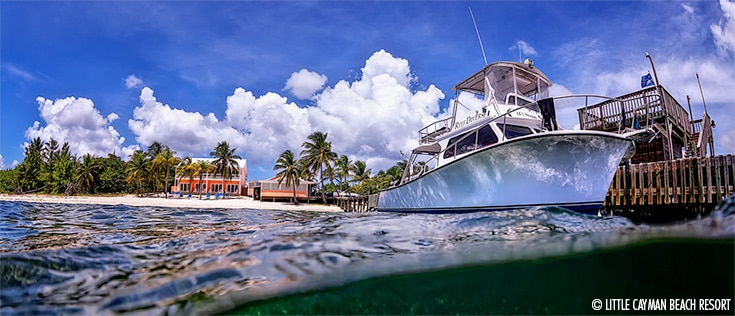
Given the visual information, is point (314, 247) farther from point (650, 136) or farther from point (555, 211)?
point (650, 136)

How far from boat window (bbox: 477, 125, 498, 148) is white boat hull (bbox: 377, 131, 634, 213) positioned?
1.66 meters

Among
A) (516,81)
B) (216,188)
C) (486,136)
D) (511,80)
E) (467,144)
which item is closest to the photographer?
(486,136)

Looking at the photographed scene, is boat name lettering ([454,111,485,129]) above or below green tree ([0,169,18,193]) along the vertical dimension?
above

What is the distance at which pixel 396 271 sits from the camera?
3.70 metres

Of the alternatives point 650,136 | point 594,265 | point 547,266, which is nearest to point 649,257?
point 594,265

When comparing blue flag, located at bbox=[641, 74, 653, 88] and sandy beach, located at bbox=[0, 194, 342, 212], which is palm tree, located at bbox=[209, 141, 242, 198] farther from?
blue flag, located at bbox=[641, 74, 653, 88]

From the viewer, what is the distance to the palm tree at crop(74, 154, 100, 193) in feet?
174

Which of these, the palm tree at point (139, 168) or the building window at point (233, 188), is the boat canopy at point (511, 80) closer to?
the palm tree at point (139, 168)

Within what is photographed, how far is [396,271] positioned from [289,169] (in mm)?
45118

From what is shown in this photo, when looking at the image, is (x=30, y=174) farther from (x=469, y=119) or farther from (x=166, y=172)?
(x=469, y=119)

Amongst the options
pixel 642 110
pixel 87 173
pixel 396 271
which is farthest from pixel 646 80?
pixel 87 173

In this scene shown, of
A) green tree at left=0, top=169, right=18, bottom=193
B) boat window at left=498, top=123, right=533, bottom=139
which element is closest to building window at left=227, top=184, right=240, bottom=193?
green tree at left=0, top=169, right=18, bottom=193

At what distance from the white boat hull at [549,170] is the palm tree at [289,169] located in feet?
132

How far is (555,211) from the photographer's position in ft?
19.1
